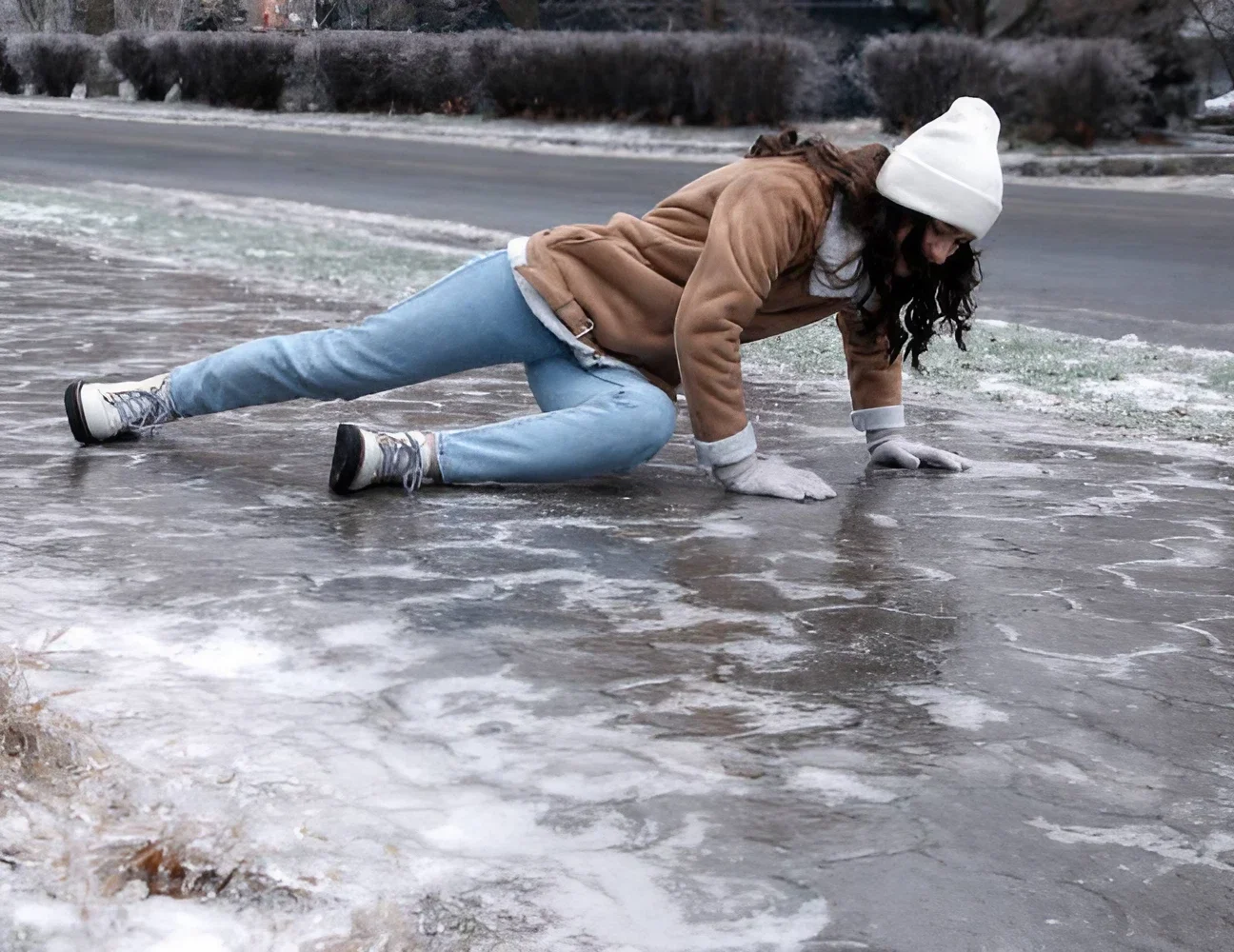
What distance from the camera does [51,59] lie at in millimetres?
11133

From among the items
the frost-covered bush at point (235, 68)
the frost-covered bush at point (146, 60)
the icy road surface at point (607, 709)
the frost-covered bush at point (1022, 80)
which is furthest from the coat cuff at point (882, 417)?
the frost-covered bush at point (1022, 80)

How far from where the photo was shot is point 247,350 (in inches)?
163

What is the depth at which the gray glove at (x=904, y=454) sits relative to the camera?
438 centimetres

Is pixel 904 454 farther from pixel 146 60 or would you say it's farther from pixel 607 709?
pixel 146 60

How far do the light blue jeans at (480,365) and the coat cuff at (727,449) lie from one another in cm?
11

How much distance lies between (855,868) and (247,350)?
2.44 meters

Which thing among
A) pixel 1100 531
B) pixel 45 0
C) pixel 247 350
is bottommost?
pixel 1100 531

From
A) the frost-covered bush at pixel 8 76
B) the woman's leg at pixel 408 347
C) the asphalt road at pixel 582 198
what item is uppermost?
the frost-covered bush at pixel 8 76

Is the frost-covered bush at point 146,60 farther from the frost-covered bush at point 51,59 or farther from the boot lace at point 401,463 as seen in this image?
the boot lace at point 401,463

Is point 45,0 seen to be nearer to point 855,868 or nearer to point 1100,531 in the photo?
point 1100,531

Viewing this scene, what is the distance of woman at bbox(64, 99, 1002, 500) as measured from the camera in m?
3.71

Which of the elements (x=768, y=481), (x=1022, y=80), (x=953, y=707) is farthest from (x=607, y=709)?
(x=1022, y=80)

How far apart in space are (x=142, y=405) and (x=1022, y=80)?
15.9m

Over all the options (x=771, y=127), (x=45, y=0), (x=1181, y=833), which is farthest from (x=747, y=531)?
(x=771, y=127)
